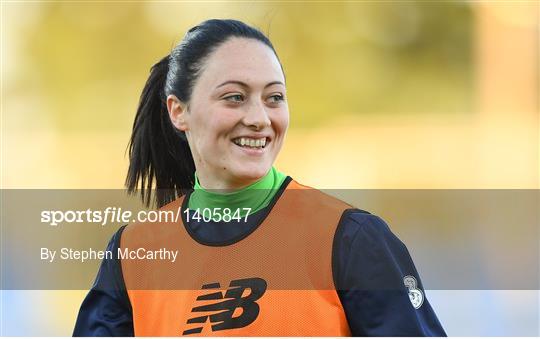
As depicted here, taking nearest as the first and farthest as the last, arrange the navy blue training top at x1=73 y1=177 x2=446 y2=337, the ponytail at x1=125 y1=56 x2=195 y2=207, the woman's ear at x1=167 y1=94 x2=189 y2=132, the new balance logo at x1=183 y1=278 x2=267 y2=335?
1. the navy blue training top at x1=73 y1=177 x2=446 y2=337
2. the new balance logo at x1=183 y1=278 x2=267 y2=335
3. the woman's ear at x1=167 y1=94 x2=189 y2=132
4. the ponytail at x1=125 y1=56 x2=195 y2=207

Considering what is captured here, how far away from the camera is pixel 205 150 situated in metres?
1.27

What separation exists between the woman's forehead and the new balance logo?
13.0 inches

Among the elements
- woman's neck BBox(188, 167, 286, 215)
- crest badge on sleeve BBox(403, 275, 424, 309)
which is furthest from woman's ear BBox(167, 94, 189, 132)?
crest badge on sleeve BBox(403, 275, 424, 309)

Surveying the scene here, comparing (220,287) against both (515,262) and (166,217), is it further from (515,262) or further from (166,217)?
(515,262)

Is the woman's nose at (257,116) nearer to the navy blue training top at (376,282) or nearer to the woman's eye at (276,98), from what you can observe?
the woman's eye at (276,98)

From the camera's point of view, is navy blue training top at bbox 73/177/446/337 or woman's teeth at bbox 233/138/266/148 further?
woman's teeth at bbox 233/138/266/148

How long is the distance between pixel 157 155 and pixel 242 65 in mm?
334

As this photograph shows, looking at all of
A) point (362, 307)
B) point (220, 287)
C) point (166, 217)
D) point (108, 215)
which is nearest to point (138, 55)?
point (108, 215)

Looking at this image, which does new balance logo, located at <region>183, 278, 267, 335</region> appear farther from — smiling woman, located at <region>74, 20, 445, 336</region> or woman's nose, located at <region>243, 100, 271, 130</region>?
woman's nose, located at <region>243, 100, 271, 130</region>

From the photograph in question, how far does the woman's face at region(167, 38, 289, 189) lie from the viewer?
1.23 meters

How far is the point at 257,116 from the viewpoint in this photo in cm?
122

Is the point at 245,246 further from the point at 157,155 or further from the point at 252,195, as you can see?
the point at 157,155

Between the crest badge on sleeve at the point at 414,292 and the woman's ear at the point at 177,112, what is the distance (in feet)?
1.57

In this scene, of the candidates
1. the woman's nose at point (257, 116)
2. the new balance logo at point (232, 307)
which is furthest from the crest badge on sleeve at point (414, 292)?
the woman's nose at point (257, 116)
